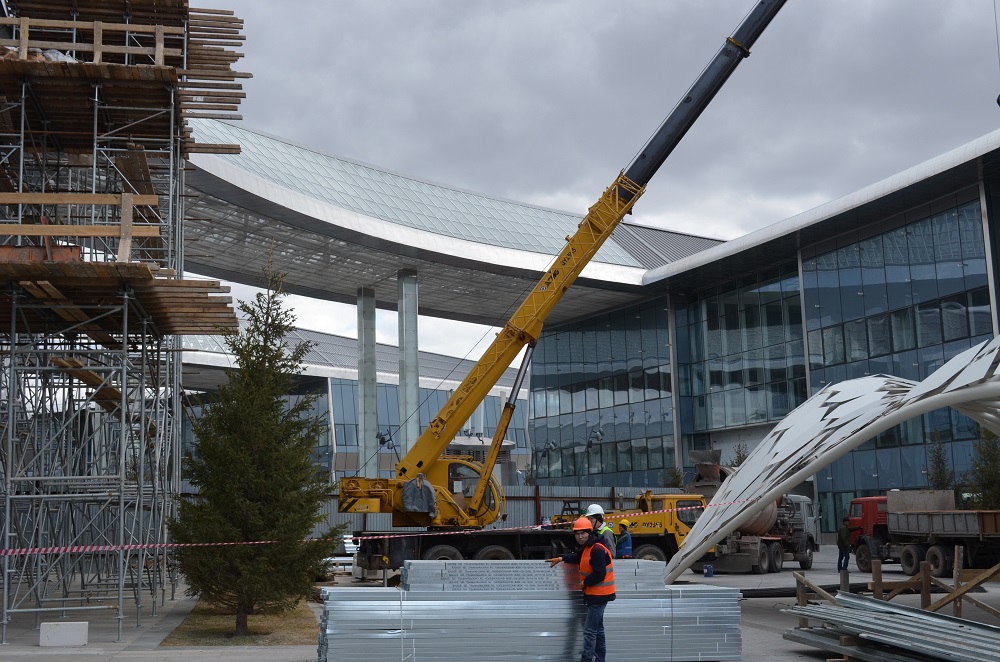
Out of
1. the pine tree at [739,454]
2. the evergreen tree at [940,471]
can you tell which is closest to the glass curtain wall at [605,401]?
the pine tree at [739,454]

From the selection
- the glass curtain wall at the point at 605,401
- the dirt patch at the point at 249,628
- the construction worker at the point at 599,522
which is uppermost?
the glass curtain wall at the point at 605,401

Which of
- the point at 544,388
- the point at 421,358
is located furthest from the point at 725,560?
the point at 421,358

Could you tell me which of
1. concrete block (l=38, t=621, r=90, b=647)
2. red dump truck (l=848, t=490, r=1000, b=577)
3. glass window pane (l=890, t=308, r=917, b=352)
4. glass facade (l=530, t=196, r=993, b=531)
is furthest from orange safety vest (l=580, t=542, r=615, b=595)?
glass window pane (l=890, t=308, r=917, b=352)

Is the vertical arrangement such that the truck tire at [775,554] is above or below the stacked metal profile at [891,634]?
below

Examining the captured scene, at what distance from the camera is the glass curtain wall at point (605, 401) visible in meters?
53.8

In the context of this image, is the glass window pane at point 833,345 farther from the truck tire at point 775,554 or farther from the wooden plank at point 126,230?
the wooden plank at point 126,230

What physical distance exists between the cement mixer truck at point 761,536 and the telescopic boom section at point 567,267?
7.99 m

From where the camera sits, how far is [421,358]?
245 ft

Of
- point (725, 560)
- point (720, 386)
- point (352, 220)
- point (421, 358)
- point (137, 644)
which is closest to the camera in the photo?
point (137, 644)

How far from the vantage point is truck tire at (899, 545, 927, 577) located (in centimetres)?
2731

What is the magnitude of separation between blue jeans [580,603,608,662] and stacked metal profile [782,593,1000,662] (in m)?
3.37

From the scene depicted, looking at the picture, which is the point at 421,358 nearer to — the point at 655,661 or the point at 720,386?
the point at 720,386

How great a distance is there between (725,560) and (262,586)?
1689cm

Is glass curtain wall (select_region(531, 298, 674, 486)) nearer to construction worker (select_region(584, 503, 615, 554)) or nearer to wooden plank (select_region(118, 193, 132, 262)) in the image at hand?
wooden plank (select_region(118, 193, 132, 262))
